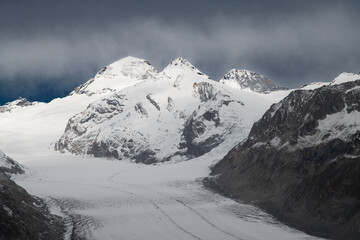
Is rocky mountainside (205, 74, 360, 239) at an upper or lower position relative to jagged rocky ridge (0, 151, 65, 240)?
upper

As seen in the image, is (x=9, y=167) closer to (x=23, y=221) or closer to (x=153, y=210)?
(x=153, y=210)

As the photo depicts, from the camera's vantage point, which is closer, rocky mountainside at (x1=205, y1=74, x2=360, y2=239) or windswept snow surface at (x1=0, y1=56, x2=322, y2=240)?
windswept snow surface at (x1=0, y1=56, x2=322, y2=240)

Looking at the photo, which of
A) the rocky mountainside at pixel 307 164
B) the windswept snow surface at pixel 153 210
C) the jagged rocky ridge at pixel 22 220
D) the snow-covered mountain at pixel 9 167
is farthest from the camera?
the snow-covered mountain at pixel 9 167

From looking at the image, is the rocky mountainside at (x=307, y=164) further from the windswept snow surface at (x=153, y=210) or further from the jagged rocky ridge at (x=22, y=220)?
the jagged rocky ridge at (x=22, y=220)

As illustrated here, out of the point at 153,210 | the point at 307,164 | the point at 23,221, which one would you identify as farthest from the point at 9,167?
the point at 307,164

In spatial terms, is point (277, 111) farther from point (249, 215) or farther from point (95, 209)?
point (95, 209)

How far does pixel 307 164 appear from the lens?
99.5 meters

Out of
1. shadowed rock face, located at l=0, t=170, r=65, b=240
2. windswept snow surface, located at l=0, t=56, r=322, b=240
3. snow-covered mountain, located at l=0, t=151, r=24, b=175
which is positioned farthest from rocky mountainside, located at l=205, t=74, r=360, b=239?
snow-covered mountain, located at l=0, t=151, r=24, b=175

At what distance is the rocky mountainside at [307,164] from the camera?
74750 millimetres

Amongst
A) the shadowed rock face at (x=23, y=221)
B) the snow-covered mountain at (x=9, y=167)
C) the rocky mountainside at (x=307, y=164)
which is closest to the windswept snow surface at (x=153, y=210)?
the shadowed rock face at (x=23, y=221)

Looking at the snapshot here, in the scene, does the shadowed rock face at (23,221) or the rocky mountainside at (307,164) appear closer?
the shadowed rock face at (23,221)

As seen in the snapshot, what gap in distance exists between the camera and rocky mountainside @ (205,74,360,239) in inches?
2943

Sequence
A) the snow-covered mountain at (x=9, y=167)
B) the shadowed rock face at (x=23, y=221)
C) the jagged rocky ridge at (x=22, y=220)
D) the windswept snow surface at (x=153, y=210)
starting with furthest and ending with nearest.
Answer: the snow-covered mountain at (x=9, y=167) → the windswept snow surface at (x=153, y=210) → the jagged rocky ridge at (x=22, y=220) → the shadowed rock face at (x=23, y=221)

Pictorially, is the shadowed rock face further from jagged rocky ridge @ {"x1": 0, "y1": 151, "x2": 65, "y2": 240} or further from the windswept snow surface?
the windswept snow surface
